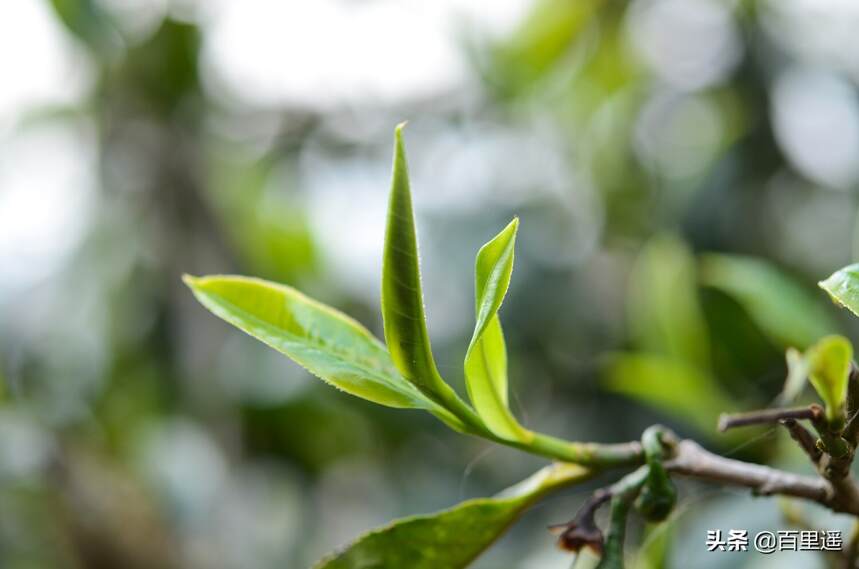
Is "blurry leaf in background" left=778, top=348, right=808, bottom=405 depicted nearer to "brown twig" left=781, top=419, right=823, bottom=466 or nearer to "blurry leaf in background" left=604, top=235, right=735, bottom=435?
"brown twig" left=781, top=419, right=823, bottom=466

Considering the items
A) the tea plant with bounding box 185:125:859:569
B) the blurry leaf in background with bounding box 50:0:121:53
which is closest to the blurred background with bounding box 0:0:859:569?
the blurry leaf in background with bounding box 50:0:121:53

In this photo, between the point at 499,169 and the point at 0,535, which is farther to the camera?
the point at 0,535

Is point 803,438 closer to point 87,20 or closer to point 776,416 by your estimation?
point 776,416

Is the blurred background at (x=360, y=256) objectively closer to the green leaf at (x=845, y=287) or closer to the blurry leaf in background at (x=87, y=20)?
the blurry leaf in background at (x=87, y=20)

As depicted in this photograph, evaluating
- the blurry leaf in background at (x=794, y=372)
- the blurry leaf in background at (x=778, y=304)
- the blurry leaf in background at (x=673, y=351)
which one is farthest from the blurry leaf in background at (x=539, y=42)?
the blurry leaf in background at (x=794, y=372)

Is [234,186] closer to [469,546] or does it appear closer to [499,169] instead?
[499,169]

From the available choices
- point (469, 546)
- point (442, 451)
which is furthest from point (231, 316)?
point (442, 451)
